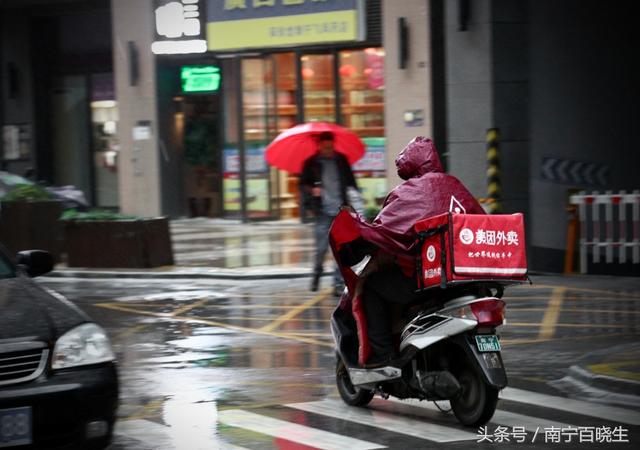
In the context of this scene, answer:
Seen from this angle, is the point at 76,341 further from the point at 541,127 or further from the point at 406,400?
the point at 541,127

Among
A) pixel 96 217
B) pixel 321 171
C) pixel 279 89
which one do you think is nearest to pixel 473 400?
pixel 321 171

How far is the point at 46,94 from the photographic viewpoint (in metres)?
32.7

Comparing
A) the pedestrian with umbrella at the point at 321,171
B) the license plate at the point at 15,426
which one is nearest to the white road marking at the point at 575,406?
the license plate at the point at 15,426

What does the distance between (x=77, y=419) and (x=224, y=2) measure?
2109 cm

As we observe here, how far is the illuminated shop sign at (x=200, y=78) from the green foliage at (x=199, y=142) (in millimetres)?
834

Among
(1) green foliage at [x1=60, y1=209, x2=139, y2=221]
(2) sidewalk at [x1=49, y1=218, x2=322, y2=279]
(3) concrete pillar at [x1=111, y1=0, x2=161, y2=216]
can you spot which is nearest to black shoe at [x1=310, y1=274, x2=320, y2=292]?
(2) sidewalk at [x1=49, y1=218, x2=322, y2=279]

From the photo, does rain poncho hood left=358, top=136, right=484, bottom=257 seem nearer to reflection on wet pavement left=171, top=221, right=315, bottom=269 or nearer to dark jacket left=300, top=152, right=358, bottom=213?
dark jacket left=300, top=152, right=358, bottom=213

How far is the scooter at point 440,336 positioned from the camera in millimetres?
7605

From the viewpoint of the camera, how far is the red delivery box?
7656 millimetres

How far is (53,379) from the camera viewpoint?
22.0ft

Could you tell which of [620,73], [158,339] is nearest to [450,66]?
[620,73]

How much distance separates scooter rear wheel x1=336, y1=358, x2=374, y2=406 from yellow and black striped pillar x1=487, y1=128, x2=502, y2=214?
9.43 m

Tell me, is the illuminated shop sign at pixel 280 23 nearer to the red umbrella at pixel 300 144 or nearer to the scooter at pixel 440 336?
the red umbrella at pixel 300 144

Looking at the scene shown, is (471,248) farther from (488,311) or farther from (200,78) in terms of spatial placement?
(200,78)
